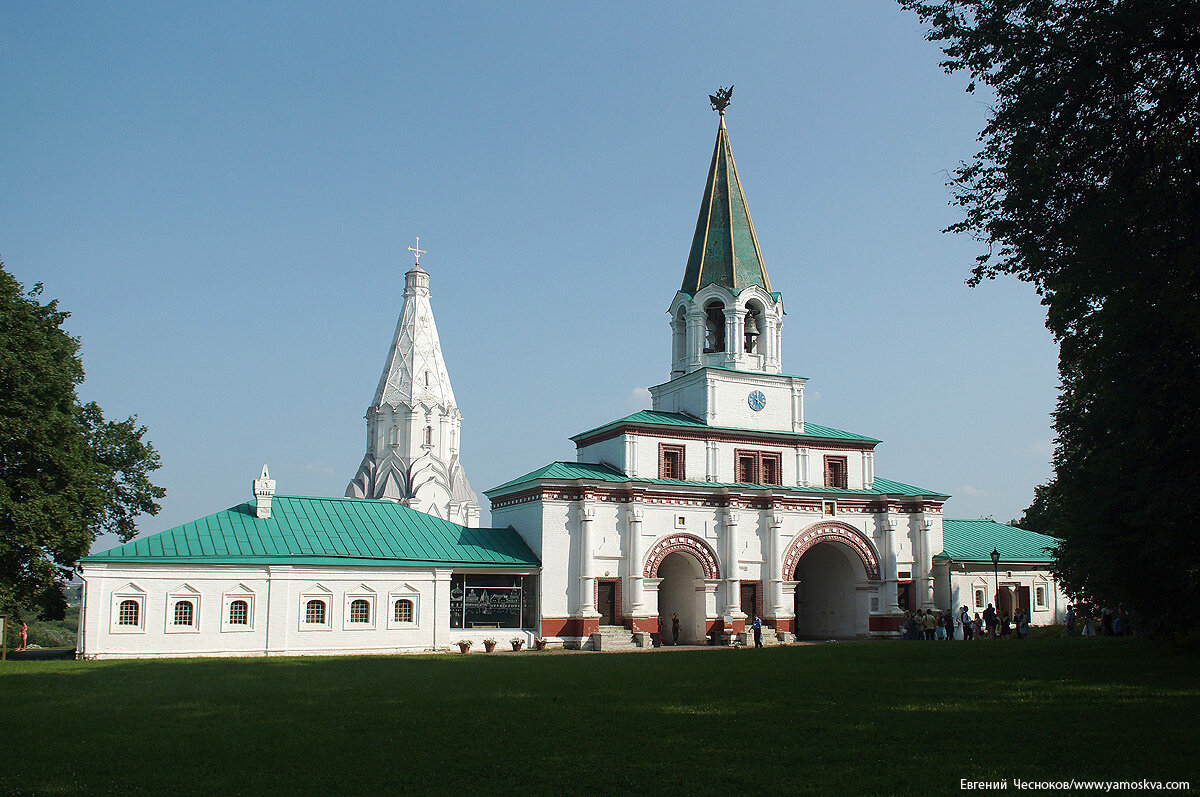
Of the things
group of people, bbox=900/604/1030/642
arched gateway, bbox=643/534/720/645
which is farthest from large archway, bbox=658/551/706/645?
group of people, bbox=900/604/1030/642

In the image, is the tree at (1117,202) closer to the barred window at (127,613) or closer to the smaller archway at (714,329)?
the smaller archway at (714,329)

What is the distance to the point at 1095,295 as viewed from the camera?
53.1 feet

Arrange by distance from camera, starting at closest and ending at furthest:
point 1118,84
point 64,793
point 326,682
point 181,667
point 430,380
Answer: point 64,793, point 1118,84, point 326,682, point 181,667, point 430,380

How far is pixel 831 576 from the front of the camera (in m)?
43.5

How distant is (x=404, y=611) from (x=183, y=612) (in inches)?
289

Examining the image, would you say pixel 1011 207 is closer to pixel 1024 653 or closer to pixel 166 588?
pixel 1024 653

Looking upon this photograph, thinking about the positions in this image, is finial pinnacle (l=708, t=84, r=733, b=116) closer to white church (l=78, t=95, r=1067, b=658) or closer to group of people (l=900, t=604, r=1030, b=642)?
white church (l=78, t=95, r=1067, b=658)

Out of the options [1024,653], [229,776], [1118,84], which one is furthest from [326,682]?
[1118,84]

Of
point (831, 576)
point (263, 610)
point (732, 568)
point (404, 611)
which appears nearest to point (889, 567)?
point (831, 576)

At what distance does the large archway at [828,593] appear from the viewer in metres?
42.0

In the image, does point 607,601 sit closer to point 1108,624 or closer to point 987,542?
point 1108,624

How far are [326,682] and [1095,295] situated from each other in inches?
639

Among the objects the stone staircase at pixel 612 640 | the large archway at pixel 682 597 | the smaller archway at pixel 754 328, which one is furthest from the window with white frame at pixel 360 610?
the smaller archway at pixel 754 328

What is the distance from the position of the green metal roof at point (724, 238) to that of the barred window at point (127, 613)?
25.0 meters
